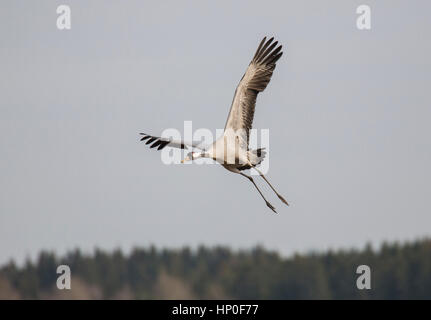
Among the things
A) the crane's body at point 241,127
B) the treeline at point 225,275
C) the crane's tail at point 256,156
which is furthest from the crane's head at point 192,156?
the treeline at point 225,275

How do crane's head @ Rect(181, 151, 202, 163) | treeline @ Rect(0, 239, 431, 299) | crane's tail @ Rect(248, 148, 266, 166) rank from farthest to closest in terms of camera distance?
treeline @ Rect(0, 239, 431, 299) < crane's tail @ Rect(248, 148, 266, 166) < crane's head @ Rect(181, 151, 202, 163)

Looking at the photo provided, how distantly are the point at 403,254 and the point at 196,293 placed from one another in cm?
2076

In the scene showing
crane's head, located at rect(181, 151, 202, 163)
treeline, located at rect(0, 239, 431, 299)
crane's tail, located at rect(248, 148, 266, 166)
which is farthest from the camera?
treeline, located at rect(0, 239, 431, 299)

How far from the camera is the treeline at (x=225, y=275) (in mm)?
51500

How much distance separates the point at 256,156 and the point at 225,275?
119 feet

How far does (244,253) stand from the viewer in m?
61.5

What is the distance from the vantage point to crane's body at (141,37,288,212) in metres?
20.7

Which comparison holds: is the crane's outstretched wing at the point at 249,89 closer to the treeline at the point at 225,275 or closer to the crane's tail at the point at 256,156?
the crane's tail at the point at 256,156

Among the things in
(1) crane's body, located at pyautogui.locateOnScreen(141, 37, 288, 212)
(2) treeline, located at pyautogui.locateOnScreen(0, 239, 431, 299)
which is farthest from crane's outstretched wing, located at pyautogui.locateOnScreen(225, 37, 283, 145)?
(2) treeline, located at pyautogui.locateOnScreen(0, 239, 431, 299)

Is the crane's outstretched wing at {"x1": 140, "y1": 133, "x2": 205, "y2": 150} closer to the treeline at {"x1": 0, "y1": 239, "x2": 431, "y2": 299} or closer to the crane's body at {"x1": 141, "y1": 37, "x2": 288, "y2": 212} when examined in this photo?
the crane's body at {"x1": 141, "y1": 37, "x2": 288, "y2": 212}
